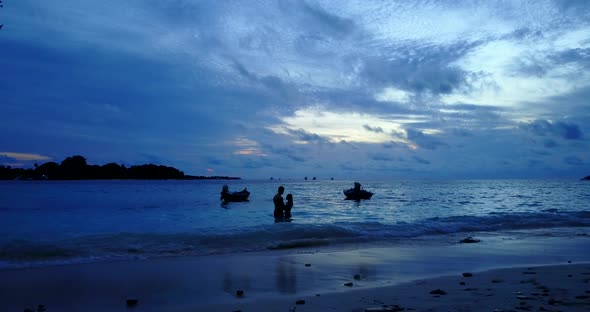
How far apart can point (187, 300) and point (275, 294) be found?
1.63 meters

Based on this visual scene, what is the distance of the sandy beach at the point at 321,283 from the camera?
23.7ft

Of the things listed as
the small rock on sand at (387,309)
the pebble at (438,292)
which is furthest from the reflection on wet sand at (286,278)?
the pebble at (438,292)

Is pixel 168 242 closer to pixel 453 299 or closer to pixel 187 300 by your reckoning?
pixel 187 300

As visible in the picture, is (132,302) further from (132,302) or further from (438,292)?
(438,292)

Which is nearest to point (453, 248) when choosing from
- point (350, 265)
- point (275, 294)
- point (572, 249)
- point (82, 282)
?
point (572, 249)

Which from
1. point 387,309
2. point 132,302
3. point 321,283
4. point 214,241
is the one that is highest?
point 387,309

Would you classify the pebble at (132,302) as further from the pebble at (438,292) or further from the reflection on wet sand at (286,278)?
the pebble at (438,292)

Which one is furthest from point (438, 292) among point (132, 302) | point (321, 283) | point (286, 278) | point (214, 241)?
point (214, 241)

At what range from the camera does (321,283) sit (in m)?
9.11

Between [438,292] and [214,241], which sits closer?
[438,292]

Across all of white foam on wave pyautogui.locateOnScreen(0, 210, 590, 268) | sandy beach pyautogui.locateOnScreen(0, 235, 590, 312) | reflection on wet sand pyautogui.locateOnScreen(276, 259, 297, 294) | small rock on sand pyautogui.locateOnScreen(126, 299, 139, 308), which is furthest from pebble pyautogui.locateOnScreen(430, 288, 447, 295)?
white foam on wave pyautogui.locateOnScreen(0, 210, 590, 268)

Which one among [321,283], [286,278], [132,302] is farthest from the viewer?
[286,278]

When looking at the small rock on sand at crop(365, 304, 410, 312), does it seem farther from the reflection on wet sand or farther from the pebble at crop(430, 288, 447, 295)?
the reflection on wet sand

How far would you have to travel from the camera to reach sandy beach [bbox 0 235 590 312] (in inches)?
285
